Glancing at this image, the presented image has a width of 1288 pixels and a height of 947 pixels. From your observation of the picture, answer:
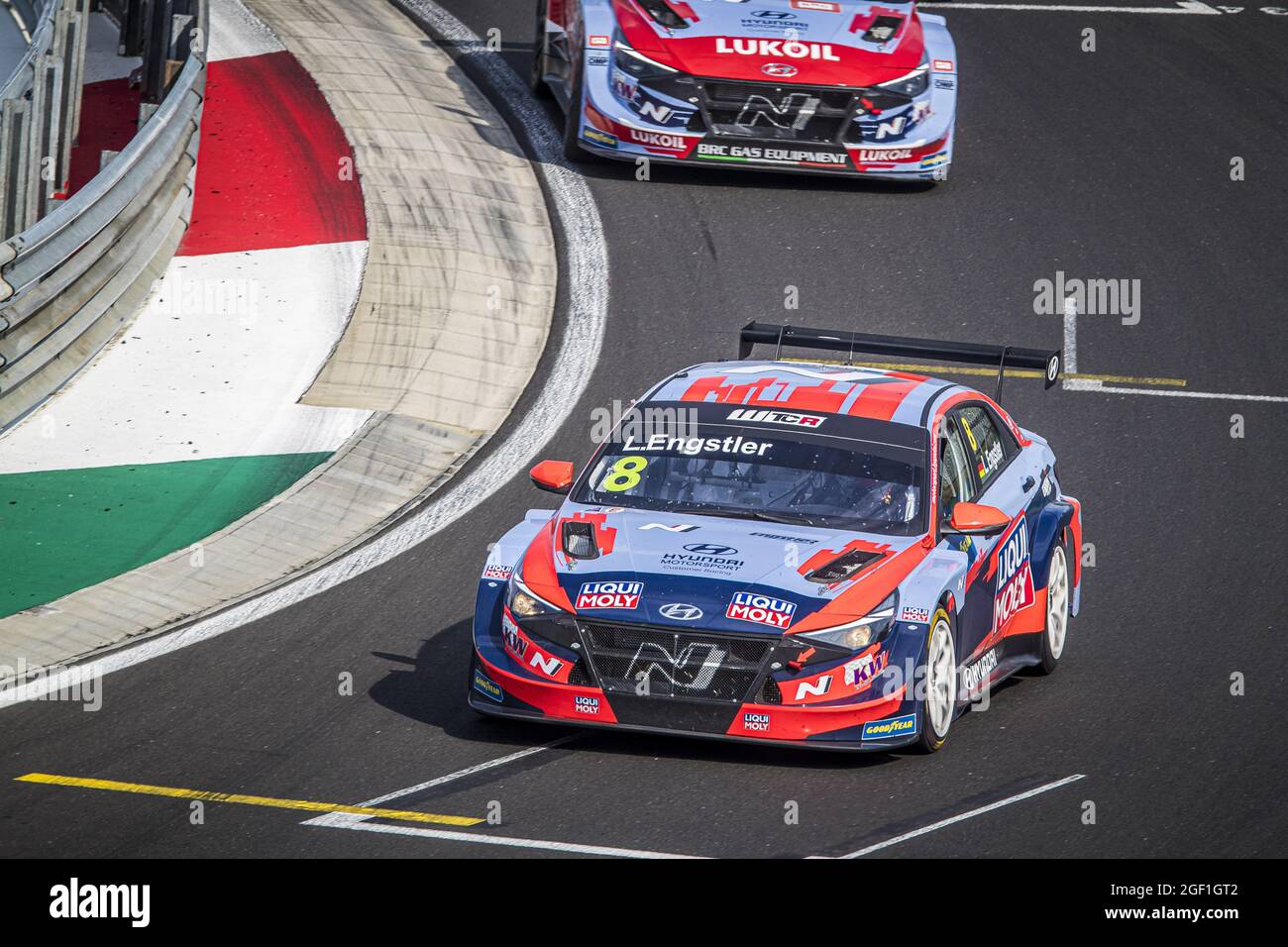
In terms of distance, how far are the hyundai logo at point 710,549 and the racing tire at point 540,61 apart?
10445mm

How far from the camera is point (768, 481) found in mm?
8672

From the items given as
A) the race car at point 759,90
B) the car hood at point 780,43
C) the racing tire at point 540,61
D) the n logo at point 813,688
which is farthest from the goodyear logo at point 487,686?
the racing tire at point 540,61

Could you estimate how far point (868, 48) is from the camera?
621 inches

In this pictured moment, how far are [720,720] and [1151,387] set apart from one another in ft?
22.1

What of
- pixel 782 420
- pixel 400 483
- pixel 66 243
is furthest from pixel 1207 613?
pixel 66 243

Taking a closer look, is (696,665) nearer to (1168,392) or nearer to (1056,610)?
(1056,610)

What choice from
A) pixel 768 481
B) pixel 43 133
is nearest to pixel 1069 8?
pixel 43 133

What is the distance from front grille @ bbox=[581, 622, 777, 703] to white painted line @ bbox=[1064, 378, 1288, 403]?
6346 mm

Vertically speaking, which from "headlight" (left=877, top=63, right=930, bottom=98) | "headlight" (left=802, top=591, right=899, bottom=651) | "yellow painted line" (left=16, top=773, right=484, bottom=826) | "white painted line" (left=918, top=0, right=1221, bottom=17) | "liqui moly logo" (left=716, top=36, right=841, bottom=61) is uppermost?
"white painted line" (left=918, top=0, right=1221, bottom=17)

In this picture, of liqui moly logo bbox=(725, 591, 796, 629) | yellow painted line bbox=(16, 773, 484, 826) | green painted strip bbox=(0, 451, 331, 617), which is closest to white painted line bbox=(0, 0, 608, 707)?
green painted strip bbox=(0, 451, 331, 617)

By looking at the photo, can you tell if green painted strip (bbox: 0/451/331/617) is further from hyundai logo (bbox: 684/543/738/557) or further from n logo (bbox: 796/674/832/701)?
n logo (bbox: 796/674/832/701)

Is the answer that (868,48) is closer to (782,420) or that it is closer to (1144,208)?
(1144,208)

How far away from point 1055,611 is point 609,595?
269 centimetres

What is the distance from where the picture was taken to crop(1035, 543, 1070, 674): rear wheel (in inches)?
367
